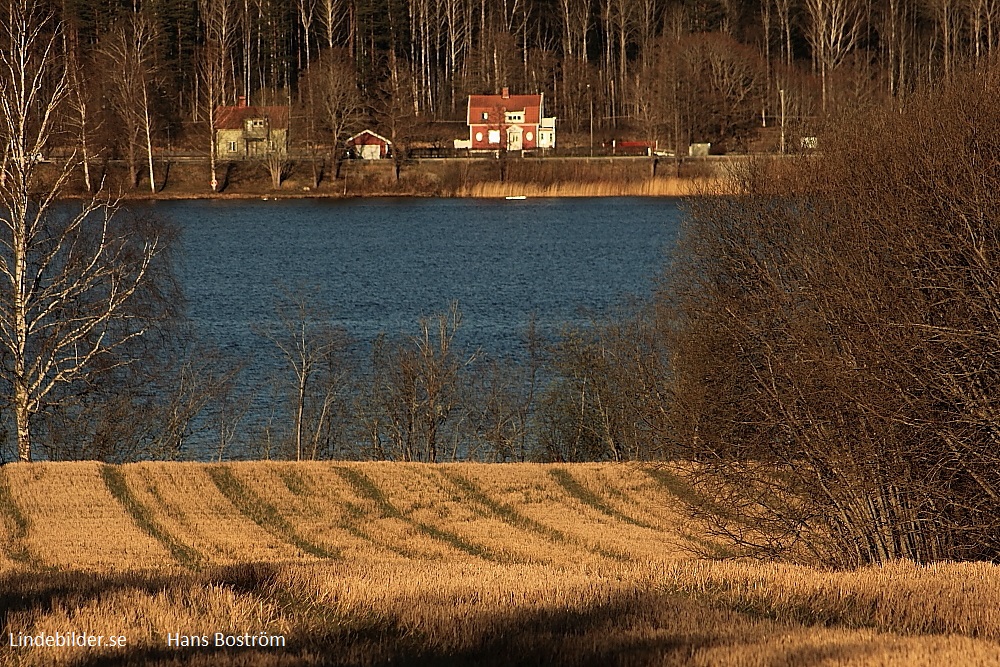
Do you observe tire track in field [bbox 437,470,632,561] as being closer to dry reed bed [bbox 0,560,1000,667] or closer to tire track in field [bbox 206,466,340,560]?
tire track in field [bbox 206,466,340,560]

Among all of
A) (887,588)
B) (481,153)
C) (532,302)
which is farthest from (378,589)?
(481,153)

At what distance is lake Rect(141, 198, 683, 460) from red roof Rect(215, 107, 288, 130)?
10629mm

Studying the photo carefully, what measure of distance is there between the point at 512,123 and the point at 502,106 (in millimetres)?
1713

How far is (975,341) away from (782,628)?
981 cm

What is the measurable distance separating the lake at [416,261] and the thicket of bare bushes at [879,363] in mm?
13845

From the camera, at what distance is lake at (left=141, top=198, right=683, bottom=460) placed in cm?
4212

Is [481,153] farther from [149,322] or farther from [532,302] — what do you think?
[149,322]

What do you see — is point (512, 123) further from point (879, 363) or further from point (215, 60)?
point (879, 363)

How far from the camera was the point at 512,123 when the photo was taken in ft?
334

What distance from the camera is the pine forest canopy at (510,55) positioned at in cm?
9469

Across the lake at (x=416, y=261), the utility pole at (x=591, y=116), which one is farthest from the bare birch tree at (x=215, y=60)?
the utility pole at (x=591, y=116)

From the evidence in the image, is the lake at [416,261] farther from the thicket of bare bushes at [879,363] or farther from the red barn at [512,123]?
the red barn at [512,123]

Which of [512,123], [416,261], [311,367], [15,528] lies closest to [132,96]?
[512,123]

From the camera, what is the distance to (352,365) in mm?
34969
